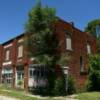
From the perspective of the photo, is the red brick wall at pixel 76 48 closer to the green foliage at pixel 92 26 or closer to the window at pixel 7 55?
the window at pixel 7 55

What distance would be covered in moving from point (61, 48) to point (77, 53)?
167 inches

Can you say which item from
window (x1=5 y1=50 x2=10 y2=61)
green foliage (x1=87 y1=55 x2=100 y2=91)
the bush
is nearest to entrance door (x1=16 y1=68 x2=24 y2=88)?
window (x1=5 y1=50 x2=10 y2=61)

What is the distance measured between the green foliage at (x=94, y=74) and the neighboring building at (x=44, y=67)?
0.92 metres

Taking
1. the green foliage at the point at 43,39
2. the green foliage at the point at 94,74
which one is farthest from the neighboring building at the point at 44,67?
the green foliage at the point at 43,39

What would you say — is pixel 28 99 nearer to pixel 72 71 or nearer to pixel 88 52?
pixel 72 71

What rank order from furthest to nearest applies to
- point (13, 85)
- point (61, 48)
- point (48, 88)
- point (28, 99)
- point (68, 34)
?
point (13, 85) < point (68, 34) < point (61, 48) < point (48, 88) < point (28, 99)

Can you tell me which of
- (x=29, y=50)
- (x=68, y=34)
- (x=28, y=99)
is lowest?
(x=28, y=99)

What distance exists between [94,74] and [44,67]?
7.65 m

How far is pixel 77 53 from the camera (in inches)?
1447

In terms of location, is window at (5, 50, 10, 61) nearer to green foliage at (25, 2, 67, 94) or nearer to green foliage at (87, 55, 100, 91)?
green foliage at (25, 2, 67, 94)

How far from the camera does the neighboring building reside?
33812 millimetres

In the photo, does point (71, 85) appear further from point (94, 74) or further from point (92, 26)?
point (92, 26)

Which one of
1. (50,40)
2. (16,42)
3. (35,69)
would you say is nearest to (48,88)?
(35,69)

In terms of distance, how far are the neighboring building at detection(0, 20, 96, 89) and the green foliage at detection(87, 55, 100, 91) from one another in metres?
0.92
